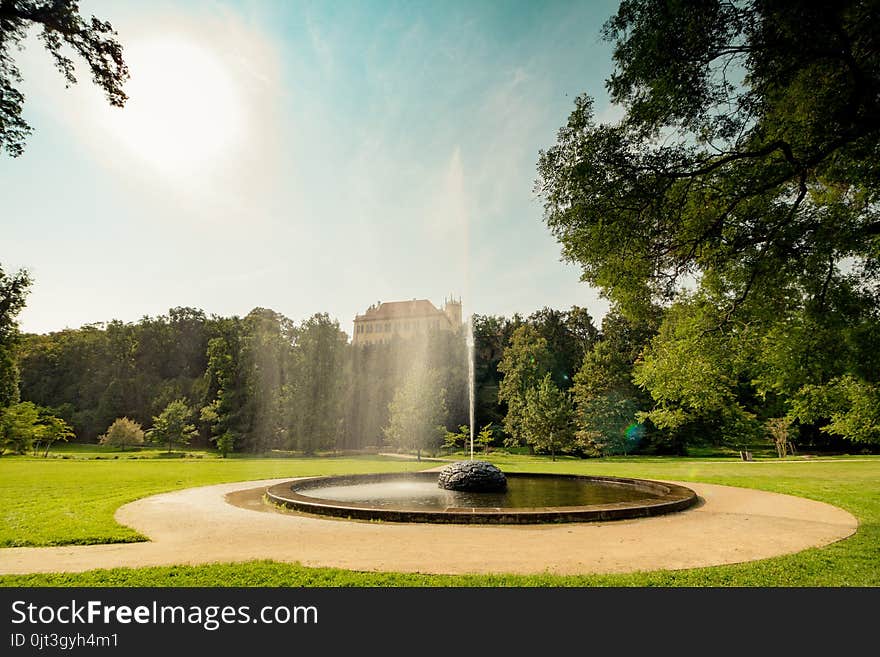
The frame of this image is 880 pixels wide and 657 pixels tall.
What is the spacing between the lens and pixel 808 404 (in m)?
12.7

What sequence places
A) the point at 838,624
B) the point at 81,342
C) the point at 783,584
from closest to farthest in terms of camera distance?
1. the point at 838,624
2. the point at 783,584
3. the point at 81,342

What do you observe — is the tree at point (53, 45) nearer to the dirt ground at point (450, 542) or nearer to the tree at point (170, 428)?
the dirt ground at point (450, 542)

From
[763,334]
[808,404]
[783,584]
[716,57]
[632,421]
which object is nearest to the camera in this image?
[783,584]

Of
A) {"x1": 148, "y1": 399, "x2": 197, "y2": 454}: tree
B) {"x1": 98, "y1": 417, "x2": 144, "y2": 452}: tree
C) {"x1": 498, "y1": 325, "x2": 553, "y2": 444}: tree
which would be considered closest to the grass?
{"x1": 148, "y1": 399, "x2": 197, "y2": 454}: tree

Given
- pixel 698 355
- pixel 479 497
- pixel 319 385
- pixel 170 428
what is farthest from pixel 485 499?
pixel 170 428

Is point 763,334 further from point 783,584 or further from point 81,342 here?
point 81,342

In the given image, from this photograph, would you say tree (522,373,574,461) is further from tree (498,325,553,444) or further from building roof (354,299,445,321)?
building roof (354,299,445,321)

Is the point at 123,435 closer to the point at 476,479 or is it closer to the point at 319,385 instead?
the point at 319,385

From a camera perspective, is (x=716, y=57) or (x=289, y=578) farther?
(x=716, y=57)

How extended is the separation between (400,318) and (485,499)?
91.4 m

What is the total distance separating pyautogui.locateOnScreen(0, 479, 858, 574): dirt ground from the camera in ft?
21.5

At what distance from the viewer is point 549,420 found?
137ft

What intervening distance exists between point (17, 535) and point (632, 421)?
45894 millimetres

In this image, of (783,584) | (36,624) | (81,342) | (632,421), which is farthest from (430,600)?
(81,342)
